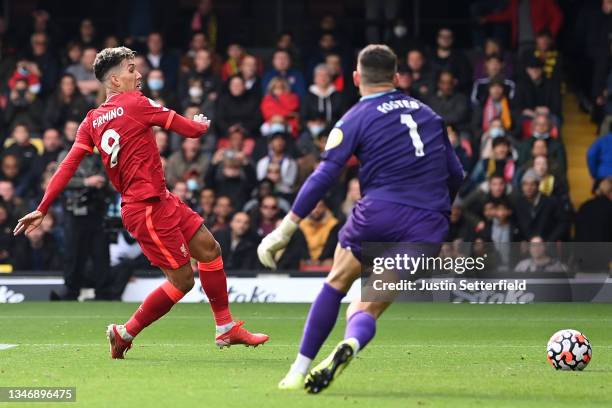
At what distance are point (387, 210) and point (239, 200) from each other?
10.9m

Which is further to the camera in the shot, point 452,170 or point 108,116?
point 108,116

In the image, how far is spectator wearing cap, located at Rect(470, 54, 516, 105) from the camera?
66.6 feet

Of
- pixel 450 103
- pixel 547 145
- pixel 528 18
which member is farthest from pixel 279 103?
pixel 528 18

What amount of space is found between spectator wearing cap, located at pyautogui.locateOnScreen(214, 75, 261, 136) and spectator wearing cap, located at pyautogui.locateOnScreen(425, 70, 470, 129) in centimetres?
243

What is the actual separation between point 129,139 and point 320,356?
6.85 feet

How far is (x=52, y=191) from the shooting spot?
389 inches

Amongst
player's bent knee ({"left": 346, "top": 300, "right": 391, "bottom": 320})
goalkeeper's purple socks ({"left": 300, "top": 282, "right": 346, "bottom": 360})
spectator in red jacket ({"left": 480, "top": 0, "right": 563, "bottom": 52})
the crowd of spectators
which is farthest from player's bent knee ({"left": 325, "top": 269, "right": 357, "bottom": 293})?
spectator in red jacket ({"left": 480, "top": 0, "right": 563, "bottom": 52})

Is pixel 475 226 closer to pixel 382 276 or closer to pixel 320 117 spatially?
pixel 320 117

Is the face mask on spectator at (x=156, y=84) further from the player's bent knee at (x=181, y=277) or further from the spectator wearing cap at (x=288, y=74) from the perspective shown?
the player's bent knee at (x=181, y=277)

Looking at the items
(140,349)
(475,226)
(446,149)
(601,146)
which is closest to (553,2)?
(601,146)

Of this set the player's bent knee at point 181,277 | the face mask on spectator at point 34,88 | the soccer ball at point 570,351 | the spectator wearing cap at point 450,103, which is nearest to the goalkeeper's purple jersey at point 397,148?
the soccer ball at point 570,351

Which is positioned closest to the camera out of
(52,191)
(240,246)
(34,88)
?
(52,191)

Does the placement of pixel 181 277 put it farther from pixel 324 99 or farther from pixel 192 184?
pixel 324 99

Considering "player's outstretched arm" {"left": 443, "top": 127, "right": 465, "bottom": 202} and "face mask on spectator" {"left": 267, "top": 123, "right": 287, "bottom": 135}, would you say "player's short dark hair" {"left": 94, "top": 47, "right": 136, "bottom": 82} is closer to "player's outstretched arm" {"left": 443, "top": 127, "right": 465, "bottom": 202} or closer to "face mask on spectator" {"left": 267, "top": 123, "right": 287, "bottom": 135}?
"player's outstretched arm" {"left": 443, "top": 127, "right": 465, "bottom": 202}
